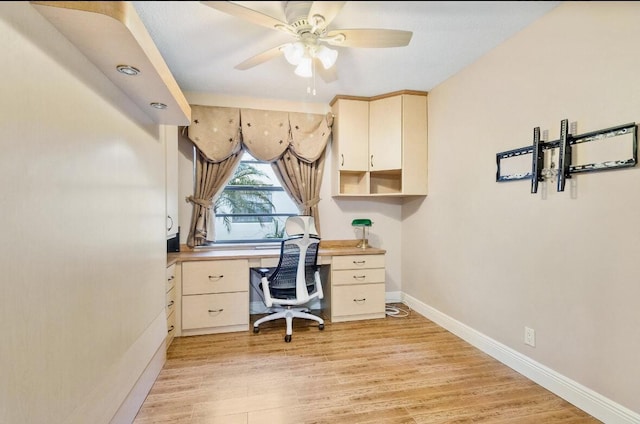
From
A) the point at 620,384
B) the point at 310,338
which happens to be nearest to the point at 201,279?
the point at 310,338

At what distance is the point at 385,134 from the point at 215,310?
250 centimetres

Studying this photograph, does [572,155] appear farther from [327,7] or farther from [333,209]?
[333,209]

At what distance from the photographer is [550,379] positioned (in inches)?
75.0

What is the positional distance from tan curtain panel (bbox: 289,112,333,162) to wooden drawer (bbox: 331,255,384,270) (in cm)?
117

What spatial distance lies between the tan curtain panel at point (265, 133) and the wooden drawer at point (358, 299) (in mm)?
1633

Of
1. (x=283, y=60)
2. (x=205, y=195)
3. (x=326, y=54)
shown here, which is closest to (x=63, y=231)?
(x=326, y=54)

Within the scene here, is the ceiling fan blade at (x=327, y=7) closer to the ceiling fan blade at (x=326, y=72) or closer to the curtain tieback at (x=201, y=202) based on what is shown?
the ceiling fan blade at (x=326, y=72)

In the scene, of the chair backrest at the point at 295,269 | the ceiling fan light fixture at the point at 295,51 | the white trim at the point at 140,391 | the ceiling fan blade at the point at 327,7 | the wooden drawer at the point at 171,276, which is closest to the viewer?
the ceiling fan blade at the point at 327,7

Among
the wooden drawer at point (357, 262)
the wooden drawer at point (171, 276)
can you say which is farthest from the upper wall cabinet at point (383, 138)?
the wooden drawer at point (171, 276)

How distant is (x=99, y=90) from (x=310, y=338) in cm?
237

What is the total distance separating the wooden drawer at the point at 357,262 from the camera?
3084mm

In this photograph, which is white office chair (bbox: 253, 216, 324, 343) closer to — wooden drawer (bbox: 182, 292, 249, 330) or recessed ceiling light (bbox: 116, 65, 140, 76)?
wooden drawer (bbox: 182, 292, 249, 330)

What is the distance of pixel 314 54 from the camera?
76.4 inches

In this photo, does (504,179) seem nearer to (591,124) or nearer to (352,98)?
(591,124)
